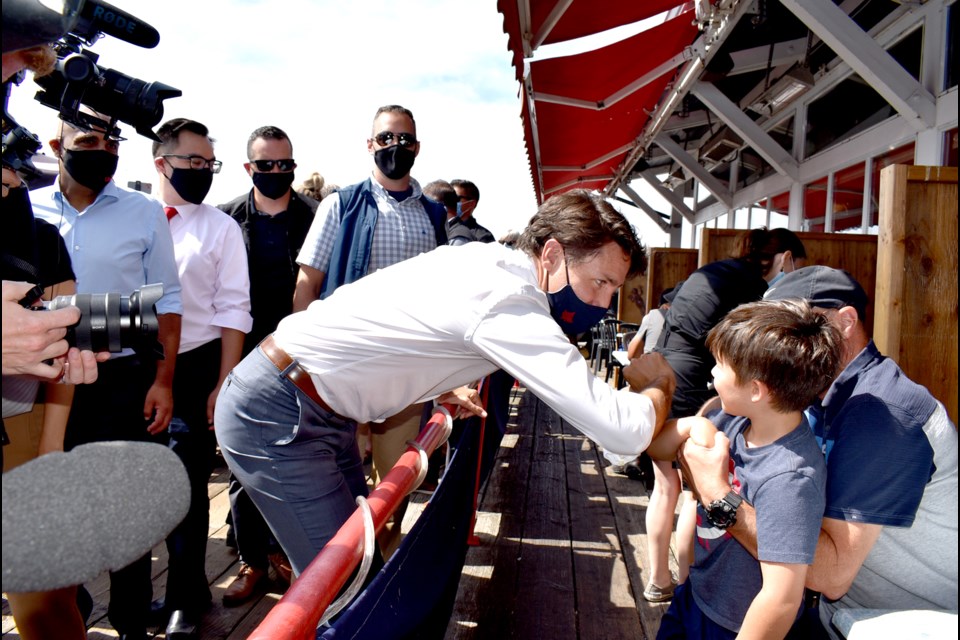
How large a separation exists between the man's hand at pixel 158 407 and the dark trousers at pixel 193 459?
15cm

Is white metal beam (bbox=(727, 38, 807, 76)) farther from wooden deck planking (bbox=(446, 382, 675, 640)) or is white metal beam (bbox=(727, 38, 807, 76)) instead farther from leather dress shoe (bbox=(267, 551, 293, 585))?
leather dress shoe (bbox=(267, 551, 293, 585))

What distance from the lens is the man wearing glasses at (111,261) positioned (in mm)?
2262

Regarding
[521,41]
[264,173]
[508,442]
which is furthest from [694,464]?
[508,442]

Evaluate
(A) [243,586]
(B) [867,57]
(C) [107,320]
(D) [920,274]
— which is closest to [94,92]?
(C) [107,320]

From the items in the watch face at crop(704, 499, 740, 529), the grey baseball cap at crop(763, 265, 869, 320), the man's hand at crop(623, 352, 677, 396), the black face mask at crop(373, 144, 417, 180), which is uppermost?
the black face mask at crop(373, 144, 417, 180)

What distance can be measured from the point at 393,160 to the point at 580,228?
164 cm

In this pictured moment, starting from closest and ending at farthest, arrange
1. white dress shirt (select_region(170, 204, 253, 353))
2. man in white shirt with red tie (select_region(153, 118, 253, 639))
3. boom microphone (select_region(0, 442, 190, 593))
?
boom microphone (select_region(0, 442, 190, 593)) → man in white shirt with red tie (select_region(153, 118, 253, 639)) → white dress shirt (select_region(170, 204, 253, 353))

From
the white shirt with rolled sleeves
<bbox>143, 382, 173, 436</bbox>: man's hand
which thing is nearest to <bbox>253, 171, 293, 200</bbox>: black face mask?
<bbox>143, 382, 173, 436</bbox>: man's hand

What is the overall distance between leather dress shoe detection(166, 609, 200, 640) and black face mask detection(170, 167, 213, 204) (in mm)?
1740

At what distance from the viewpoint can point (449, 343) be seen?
5.65ft

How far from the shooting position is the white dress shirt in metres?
2.88

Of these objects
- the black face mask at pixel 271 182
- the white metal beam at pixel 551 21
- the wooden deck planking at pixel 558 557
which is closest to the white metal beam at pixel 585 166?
the white metal beam at pixel 551 21

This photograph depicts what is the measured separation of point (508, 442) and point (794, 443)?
449 cm

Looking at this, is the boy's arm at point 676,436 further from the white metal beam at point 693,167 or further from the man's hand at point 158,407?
the white metal beam at point 693,167
